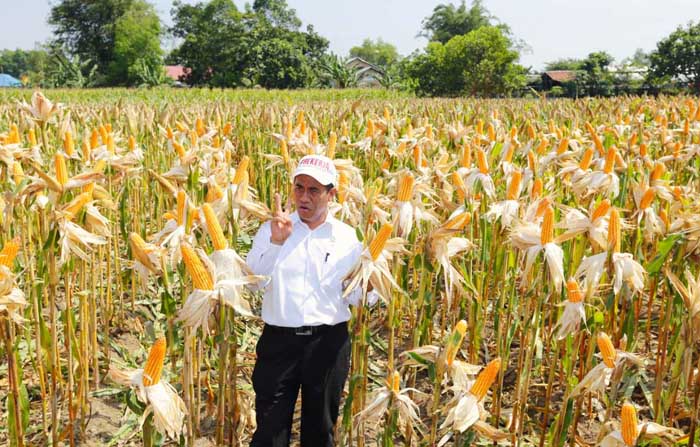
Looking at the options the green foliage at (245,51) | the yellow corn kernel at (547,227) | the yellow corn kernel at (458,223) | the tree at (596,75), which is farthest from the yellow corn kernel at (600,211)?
the green foliage at (245,51)

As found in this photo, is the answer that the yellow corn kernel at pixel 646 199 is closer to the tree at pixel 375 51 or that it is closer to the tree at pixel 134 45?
the tree at pixel 134 45

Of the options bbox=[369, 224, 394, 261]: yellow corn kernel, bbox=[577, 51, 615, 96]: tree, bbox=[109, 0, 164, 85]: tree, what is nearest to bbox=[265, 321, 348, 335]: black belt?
bbox=[369, 224, 394, 261]: yellow corn kernel

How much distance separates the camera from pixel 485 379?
1.68 m

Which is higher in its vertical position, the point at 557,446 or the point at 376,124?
the point at 376,124

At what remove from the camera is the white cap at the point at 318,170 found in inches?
90.4

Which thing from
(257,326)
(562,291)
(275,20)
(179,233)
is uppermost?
(275,20)

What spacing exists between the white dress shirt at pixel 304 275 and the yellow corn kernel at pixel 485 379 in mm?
686

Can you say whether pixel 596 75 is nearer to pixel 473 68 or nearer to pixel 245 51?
pixel 473 68

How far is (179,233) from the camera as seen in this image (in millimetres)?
2152

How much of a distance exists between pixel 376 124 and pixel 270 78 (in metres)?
47.7

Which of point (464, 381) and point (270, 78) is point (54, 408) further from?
point (270, 78)

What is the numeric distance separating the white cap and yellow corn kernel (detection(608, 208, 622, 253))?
1040mm

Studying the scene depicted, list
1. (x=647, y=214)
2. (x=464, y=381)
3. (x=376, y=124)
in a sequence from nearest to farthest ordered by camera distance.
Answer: (x=464, y=381)
(x=647, y=214)
(x=376, y=124)

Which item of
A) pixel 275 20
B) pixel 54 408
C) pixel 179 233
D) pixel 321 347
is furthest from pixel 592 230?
pixel 275 20
